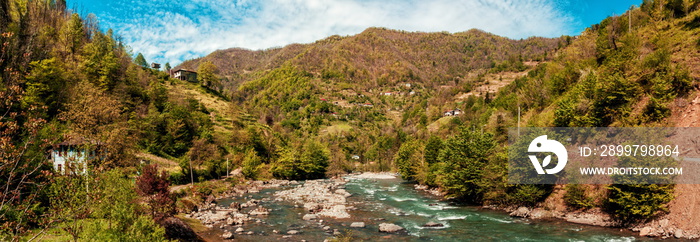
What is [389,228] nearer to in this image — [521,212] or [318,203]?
[521,212]

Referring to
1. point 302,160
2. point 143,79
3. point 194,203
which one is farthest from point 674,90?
point 143,79

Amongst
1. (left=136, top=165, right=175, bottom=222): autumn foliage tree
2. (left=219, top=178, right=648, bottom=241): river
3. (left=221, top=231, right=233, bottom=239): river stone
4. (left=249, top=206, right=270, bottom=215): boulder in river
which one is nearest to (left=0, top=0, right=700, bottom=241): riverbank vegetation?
(left=136, top=165, right=175, bottom=222): autumn foliage tree

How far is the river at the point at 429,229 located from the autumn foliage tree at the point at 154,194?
584cm

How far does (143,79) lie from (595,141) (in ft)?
330

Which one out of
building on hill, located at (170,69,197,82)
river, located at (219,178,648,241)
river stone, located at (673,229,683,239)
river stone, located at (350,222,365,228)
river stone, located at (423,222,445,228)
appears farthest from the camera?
building on hill, located at (170,69,197,82)

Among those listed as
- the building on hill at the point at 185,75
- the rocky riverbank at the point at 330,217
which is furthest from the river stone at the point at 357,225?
the building on hill at the point at 185,75

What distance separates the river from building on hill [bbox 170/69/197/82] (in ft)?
358

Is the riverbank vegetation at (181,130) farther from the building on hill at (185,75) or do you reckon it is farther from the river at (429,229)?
the building on hill at (185,75)

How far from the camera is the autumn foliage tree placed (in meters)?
20.4

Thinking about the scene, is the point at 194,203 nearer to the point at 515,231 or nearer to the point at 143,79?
the point at 515,231

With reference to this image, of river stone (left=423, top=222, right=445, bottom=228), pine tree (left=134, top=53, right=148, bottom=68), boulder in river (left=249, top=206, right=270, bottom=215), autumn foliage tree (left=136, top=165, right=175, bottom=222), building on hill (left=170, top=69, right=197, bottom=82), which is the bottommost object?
river stone (left=423, top=222, right=445, bottom=228)

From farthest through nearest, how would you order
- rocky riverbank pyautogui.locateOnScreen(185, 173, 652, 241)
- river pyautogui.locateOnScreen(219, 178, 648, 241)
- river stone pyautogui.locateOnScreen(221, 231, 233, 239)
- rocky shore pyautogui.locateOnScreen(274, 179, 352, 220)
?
1. rocky shore pyautogui.locateOnScreen(274, 179, 352, 220)
2. rocky riverbank pyautogui.locateOnScreen(185, 173, 652, 241)
3. river pyautogui.locateOnScreen(219, 178, 648, 241)
4. river stone pyautogui.locateOnScreen(221, 231, 233, 239)

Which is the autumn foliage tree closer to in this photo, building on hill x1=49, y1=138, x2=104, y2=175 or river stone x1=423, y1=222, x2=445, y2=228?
building on hill x1=49, y1=138, x2=104, y2=175

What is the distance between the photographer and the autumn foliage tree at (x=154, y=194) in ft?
67.0
